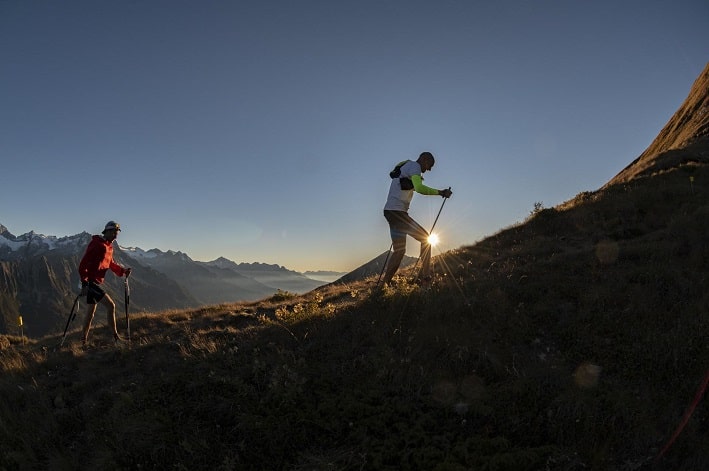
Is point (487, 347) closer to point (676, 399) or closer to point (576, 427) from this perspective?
point (576, 427)

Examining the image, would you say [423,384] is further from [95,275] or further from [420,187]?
[95,275]

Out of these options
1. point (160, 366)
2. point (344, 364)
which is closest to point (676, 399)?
point (344, 364)

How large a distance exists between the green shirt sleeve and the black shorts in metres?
8.46

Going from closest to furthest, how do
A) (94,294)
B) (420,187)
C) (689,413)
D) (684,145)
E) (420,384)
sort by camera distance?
(689,413)
(420,384)
(420,187)
(94,294)
(684,145)

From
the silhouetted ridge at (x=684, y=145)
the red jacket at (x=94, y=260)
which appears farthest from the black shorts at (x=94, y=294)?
the silhouetted ridge at (x=684, y=145)

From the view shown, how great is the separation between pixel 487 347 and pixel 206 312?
1136 cm

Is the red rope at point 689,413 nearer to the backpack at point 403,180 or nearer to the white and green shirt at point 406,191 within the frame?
the white and green shirt at point 406,191

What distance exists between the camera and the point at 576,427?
4703 mm

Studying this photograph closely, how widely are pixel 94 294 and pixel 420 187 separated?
8885 millimetres

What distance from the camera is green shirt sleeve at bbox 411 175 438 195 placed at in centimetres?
952

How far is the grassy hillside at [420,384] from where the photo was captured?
4.66 m

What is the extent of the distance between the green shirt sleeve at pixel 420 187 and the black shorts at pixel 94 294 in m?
8.46

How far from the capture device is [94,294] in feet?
34.4

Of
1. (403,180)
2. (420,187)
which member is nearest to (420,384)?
(420,187)
